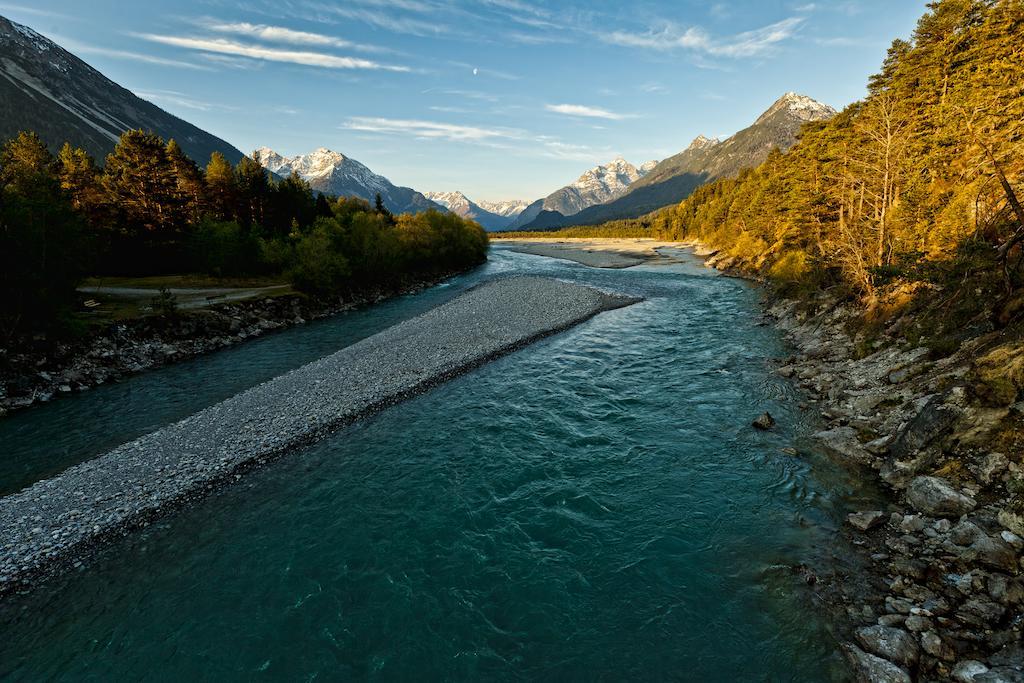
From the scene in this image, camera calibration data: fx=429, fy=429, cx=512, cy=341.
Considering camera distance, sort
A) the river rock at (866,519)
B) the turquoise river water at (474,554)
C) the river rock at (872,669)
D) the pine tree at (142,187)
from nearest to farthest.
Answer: the river rock at (872,669), the turquoise river water at (474,554), the river rock at (866,519), the pine tree at (142,187)

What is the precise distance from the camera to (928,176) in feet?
121

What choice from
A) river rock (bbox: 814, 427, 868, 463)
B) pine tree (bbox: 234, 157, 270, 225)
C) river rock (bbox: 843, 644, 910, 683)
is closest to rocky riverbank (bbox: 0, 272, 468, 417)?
pine tree (bbox: 234, 157, 270, 225)

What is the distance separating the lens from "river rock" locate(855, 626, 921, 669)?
10125mm

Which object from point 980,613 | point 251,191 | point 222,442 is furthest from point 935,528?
point 251,191

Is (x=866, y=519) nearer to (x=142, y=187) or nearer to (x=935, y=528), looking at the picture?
(x=935, y=528)

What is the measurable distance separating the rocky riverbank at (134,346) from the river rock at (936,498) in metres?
47.8

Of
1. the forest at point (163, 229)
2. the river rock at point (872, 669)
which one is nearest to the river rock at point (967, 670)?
the river rock at point (872, 669)

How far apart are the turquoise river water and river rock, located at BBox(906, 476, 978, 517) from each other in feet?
7.14

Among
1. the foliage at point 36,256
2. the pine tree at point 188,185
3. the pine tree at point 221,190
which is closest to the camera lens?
the foliage at point 36,256

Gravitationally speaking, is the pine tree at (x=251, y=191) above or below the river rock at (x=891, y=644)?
above

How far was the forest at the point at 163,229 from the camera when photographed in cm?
3359

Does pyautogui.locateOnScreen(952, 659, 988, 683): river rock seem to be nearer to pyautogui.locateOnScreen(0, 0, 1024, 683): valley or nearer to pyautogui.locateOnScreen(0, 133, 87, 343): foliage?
pyautogui.locateOnScreen(0, 0, 1024, 683): valley

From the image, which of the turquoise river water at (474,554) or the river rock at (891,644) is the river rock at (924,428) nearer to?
the turquoise river water at (474,554)

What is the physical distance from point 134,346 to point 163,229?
38134 millimetres
